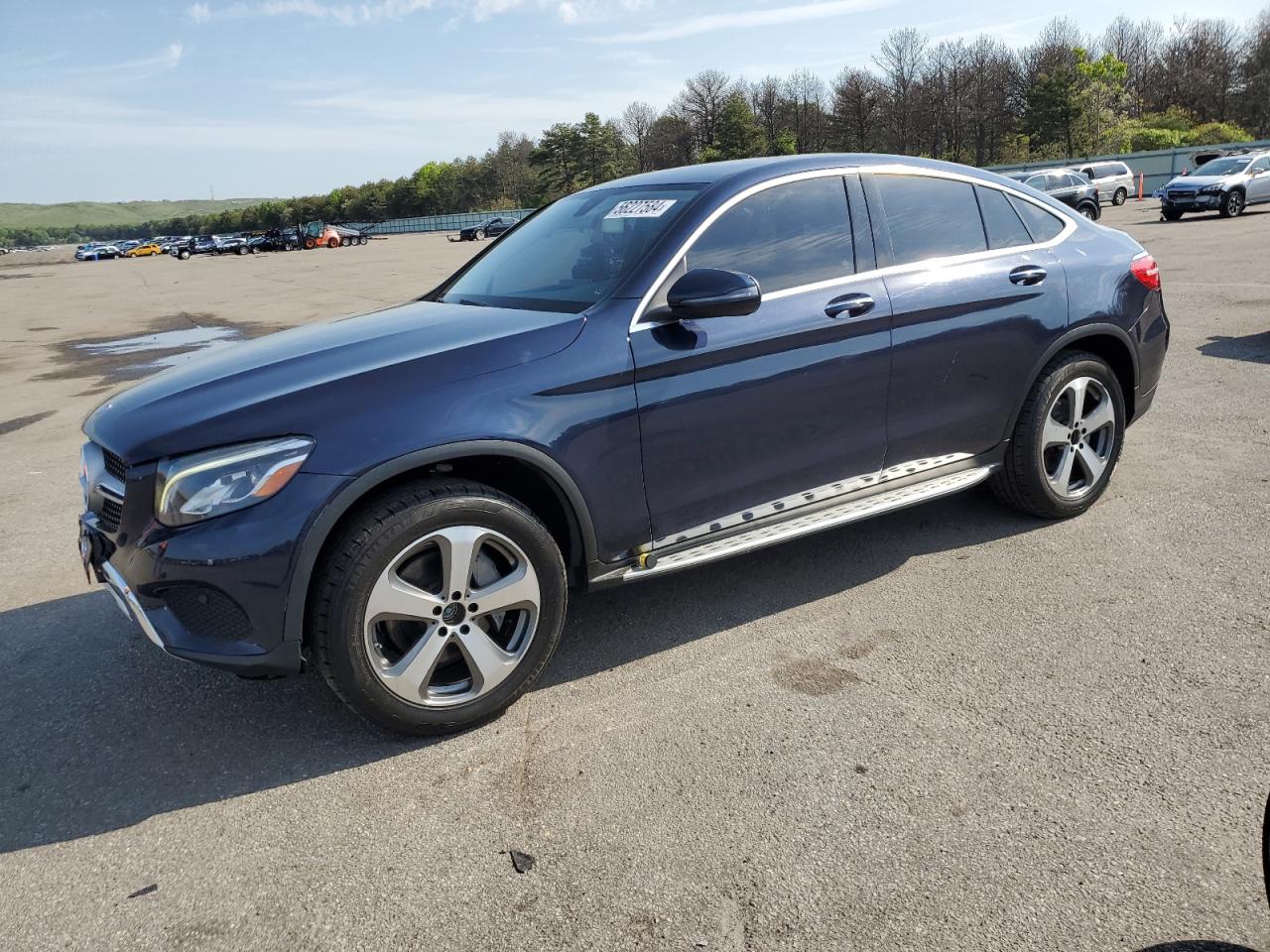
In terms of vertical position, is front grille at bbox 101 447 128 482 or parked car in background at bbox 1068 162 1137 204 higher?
front grille at bbox 101 447 128 482

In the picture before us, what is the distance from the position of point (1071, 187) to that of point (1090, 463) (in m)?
26.5

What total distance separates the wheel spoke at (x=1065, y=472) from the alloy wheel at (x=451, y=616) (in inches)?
108

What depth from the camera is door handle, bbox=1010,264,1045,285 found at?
4.32m

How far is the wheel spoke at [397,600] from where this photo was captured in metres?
2.91

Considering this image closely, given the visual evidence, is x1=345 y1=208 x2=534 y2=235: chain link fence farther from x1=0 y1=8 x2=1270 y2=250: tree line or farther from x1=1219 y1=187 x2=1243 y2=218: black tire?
x1=1219 y1=187 x2=1243 y2=218: black tire

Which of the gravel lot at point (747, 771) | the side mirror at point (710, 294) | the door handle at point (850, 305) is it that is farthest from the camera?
the door handle at point (850, 305)

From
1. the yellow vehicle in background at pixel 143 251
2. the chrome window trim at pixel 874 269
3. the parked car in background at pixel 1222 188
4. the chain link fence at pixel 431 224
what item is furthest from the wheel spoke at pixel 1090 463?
the yellow vehicle in background at pixel 143 251

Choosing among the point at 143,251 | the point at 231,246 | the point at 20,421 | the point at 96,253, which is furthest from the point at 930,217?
the point at 143,251

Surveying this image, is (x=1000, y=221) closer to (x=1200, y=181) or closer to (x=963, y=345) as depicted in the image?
(x=963, y=345)

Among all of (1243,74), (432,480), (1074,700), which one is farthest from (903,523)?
(1243,74)

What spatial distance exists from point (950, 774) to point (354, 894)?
1.68 m

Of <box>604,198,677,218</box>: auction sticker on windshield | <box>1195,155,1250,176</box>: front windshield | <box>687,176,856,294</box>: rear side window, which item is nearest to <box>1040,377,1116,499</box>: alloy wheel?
<box>687,176,856,294</box>: rear side window

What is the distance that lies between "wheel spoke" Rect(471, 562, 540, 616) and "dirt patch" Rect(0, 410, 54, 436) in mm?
7149

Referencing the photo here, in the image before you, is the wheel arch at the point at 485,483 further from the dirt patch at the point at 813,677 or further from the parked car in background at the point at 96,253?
the parked car in background at the point at 96,253
